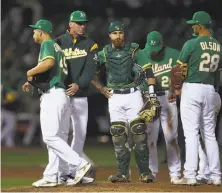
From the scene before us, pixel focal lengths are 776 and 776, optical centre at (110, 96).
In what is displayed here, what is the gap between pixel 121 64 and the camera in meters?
10.4

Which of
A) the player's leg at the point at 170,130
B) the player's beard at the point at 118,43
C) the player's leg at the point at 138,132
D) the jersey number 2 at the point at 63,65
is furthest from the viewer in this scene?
the player's leg at the point at 170,130

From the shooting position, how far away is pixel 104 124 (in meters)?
22.0

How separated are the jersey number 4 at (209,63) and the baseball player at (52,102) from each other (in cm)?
181

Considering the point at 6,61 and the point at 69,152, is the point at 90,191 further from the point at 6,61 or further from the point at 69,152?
the point at 6,61

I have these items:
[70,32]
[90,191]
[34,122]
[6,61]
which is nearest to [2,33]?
[6,61]

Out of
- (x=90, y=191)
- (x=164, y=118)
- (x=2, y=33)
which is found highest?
(x=2, y=33)

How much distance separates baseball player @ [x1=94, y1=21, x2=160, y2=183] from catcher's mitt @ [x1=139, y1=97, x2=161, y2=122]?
0.06 m

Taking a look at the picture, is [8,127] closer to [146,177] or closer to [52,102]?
[146,177]

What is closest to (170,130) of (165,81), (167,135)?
(167,135)

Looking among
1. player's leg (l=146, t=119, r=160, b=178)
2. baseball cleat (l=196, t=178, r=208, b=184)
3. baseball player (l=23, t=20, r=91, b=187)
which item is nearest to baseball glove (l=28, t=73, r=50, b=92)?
baseball player (l=23, t=20, r=91, b=187)

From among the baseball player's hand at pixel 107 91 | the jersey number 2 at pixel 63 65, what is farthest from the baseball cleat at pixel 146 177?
the jersey number 2 at pixel 63 65

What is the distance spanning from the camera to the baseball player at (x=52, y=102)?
968 cm

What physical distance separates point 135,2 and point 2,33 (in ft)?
13.4

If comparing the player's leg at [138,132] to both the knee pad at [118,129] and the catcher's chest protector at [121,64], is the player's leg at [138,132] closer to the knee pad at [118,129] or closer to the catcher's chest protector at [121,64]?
the knee pad at [118,129]
